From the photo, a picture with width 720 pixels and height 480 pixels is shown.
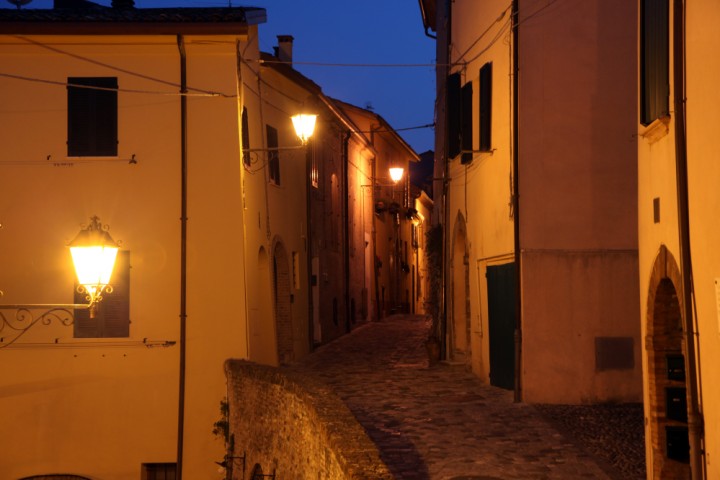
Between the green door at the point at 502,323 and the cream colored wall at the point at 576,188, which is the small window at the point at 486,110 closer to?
the cream colored wall at the point at 576,188

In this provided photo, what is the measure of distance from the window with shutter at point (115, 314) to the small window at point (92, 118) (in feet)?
6.36

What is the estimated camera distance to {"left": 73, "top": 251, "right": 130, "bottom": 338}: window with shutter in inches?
676

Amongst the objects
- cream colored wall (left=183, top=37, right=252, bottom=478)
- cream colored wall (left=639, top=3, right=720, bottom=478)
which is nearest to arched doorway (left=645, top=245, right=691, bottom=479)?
cream colored wall (left=639, top=3, right=720, bottom=478)

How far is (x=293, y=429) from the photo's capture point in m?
11.2

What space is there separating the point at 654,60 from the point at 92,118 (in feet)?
36.4

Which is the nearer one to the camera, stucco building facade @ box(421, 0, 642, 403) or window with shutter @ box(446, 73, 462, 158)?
stucco building facade @ box(421, 0, 642, 403)

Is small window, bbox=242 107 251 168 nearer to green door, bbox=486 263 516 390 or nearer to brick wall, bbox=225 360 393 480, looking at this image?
brick wall, bbox=225 360 393 480

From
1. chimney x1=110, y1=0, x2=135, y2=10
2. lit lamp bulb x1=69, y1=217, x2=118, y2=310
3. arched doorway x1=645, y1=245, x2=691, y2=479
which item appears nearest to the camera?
arched doorway x1=645, y1=245, x2=691, y2=479

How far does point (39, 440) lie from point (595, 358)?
937 cm

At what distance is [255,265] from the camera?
18938 millimetres

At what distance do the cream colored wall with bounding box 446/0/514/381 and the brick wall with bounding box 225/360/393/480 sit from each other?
441 centimetres

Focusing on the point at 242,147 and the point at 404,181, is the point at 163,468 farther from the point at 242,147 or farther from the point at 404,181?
the point at 404,181

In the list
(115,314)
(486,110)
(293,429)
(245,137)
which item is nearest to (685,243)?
(293,429)

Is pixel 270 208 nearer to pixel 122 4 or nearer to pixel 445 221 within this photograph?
pixel 445 221
